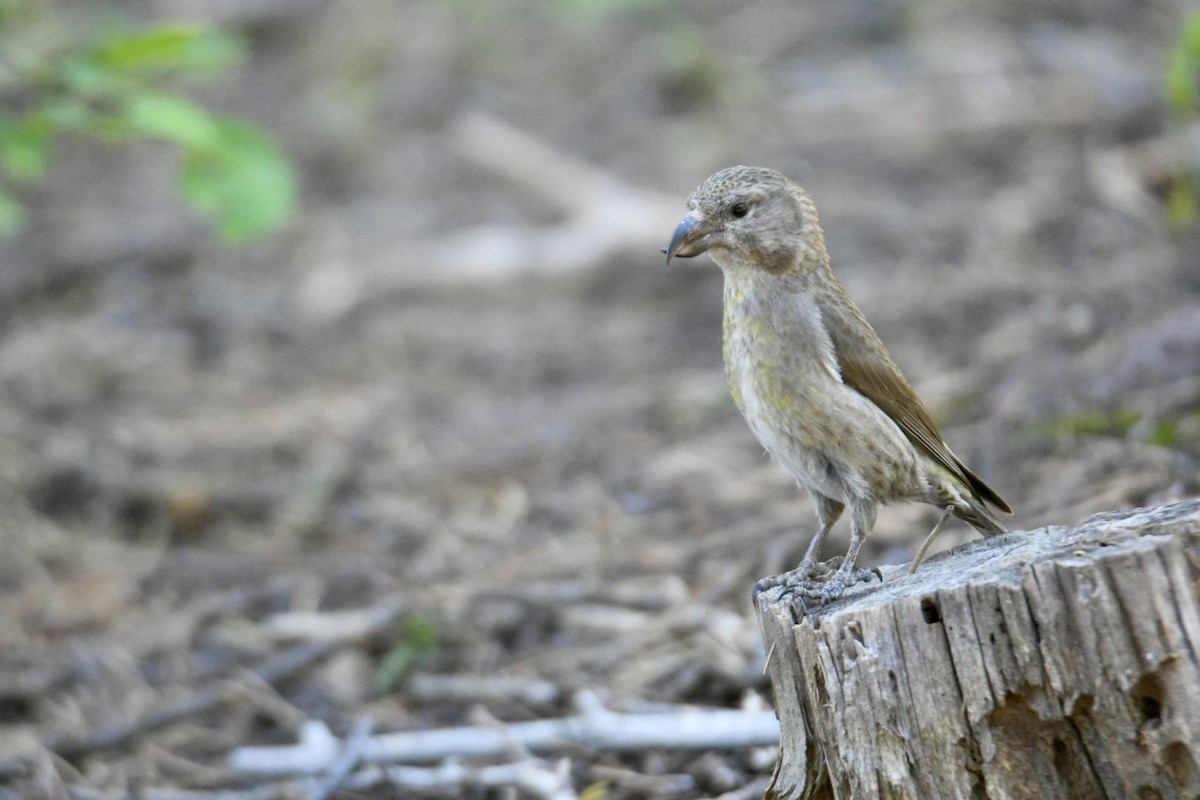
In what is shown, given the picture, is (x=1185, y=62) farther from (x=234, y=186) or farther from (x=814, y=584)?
(x=234, y=186)

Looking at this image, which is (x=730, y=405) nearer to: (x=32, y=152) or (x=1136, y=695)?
(x=32, y=152)

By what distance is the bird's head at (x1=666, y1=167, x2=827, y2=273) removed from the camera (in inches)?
157

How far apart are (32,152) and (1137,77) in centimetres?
813

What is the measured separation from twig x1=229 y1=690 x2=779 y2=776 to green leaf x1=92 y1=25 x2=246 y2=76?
245 cm

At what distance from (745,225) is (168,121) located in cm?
203

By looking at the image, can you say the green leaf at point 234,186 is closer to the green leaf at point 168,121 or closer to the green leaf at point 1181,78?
the green leaf at point 168,121

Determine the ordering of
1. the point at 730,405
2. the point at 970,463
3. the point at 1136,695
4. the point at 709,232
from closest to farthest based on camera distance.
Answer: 1. the point at 1136,695
2. the point at 709,232
3. the point at 970,463
4. the point at 730,405

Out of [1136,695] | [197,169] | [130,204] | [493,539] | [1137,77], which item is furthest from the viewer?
[130,204]

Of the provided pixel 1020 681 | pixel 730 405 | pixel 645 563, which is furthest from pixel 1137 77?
pixel 1020 681

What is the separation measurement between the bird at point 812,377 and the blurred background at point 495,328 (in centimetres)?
81

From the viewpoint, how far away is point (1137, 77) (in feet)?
30.6

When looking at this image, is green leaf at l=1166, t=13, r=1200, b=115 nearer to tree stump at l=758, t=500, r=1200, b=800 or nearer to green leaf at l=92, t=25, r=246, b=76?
tree stump at l=758, t=500, r=1200, b=800

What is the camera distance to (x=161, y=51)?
4219mm

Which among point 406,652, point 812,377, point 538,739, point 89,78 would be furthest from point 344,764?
point 89,78
